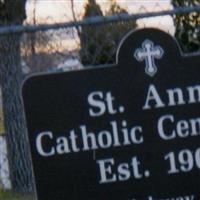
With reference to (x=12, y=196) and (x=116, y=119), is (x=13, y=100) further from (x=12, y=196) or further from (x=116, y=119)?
(x=116, y=119)

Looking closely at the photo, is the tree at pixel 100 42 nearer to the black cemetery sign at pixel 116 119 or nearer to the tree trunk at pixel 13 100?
the black cemetery sign at pixel 116 119

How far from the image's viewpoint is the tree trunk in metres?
7.21

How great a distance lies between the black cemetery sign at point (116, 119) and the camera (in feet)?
12.0

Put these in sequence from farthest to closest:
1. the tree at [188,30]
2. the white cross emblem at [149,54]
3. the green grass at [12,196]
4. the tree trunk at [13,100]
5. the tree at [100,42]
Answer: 1. the tree trunk at [13,100]
2. the green grass at [12,196]
3. the tree at [188,30]
4. the tree at [100,42]
5. the white cross emblem at [149,54]

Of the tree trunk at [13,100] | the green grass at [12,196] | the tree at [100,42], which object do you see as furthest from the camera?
the tree trunk at [13,100]

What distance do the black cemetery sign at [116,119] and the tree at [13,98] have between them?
3417 millimetres

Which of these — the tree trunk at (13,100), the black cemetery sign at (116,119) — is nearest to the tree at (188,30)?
the tree trunk at (13,100)

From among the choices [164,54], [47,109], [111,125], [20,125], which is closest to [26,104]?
[47,109]

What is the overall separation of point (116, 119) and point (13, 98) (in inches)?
159

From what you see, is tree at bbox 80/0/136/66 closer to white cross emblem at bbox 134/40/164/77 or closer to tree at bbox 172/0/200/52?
tree at bbox 172/0/200/52

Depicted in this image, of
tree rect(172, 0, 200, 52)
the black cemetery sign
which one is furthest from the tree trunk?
the black cemetery sign

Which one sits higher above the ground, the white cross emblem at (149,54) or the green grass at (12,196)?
the white cross emblem at (149,54)

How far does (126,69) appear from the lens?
3666 mm

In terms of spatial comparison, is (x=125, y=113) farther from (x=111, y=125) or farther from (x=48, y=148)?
(x=48, y=148)
